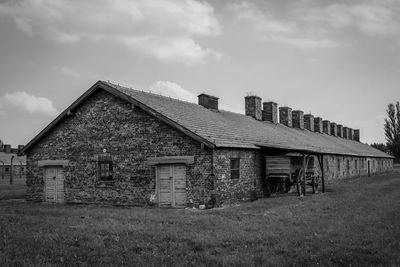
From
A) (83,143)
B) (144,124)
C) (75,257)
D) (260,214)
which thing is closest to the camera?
(75,257)

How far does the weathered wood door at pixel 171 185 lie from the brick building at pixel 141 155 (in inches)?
1.7

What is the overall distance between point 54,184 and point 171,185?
7.13 meters

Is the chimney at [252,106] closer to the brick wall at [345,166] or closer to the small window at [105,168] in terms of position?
the brick wall at [345,166]


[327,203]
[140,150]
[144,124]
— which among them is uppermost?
[144,124]

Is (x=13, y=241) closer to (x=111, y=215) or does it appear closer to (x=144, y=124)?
(x=111, y=215)

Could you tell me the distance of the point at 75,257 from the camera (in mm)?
8344

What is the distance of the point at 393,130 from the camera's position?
233 ft

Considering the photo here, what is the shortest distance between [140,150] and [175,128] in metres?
2.13

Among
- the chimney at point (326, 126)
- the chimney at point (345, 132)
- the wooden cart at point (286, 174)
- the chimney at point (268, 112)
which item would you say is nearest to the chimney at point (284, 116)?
the chimney at point (268, 112)

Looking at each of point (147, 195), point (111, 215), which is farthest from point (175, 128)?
point (111, 215)

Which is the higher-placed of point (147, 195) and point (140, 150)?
point (140, 150)

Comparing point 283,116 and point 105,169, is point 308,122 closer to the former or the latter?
point 283,116

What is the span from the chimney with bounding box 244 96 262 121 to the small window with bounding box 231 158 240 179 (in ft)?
46.9

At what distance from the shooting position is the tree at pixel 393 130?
232 ft
